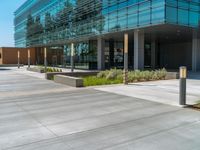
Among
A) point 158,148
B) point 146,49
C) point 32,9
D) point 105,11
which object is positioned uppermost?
point 32,9

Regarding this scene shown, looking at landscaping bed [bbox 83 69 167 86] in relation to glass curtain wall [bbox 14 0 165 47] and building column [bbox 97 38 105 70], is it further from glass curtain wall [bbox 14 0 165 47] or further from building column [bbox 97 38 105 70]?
building column [bbox 97 38 105 70]

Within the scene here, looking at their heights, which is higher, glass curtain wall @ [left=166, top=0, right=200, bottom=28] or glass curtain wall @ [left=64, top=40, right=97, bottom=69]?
glass curtain wall @ [left=166, top=0, right=200, bottom=28]

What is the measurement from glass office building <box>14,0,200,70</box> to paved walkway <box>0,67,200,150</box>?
605 inches

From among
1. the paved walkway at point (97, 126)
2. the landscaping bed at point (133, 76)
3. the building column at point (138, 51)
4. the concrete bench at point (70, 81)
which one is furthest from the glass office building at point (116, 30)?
the paved walkway at point (97, 126)

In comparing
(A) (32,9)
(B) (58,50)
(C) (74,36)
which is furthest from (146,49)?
(A) (32,9)

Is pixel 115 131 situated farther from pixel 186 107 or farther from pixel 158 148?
pixel 186 107

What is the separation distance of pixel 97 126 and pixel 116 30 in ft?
72.9

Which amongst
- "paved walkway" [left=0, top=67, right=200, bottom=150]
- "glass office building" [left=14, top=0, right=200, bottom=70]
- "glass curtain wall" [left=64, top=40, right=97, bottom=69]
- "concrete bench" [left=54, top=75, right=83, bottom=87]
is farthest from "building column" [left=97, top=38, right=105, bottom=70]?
"paved walkway" [left=0, top=67, right=200, bottom=150]

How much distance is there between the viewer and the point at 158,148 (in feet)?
17.3

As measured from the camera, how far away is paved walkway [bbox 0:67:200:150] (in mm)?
5496

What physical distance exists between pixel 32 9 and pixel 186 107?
54.9 m

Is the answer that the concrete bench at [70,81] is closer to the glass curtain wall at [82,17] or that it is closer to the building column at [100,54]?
the glass curtain wall at [82,17]

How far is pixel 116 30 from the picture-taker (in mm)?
27969

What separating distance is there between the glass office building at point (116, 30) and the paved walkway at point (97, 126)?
15359 mm
